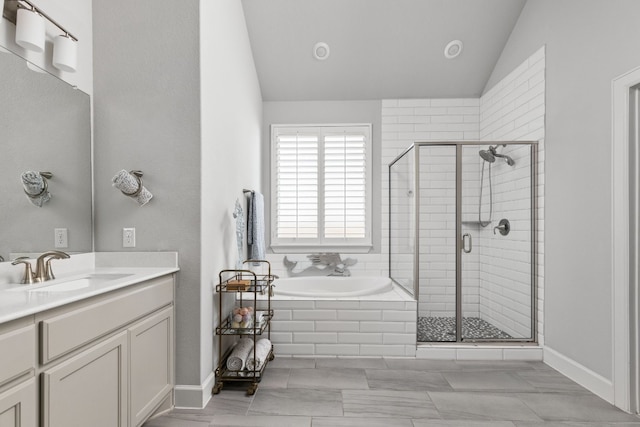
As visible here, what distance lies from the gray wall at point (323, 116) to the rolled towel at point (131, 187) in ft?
6.93

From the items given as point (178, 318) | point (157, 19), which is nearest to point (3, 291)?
point (178, 318)

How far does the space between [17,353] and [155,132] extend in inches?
56.9

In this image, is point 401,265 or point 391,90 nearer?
point 401,265

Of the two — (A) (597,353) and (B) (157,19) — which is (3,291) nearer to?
(B) (157,19)

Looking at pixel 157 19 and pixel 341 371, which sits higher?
pixel 157 19

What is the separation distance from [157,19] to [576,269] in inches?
127

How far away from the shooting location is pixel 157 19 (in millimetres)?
2197

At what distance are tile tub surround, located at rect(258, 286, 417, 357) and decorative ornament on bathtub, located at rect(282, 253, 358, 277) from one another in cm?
111

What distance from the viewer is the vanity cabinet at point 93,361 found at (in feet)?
3.69

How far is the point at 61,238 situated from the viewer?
6.47 ft

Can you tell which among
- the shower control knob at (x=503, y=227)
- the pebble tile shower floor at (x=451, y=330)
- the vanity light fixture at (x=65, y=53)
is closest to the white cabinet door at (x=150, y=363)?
the vanity light fixture at (x=65, y=53)

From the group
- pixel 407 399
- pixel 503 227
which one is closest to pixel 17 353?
pixel 407 399

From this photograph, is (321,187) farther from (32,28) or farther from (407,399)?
(32,28)

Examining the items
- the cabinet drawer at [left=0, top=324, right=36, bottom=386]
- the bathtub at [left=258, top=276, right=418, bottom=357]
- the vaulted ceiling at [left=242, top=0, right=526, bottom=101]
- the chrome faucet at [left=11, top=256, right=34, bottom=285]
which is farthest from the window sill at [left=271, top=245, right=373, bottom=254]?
the cabinet drawer at [left=0, top=324, right=36, bottom=386]
